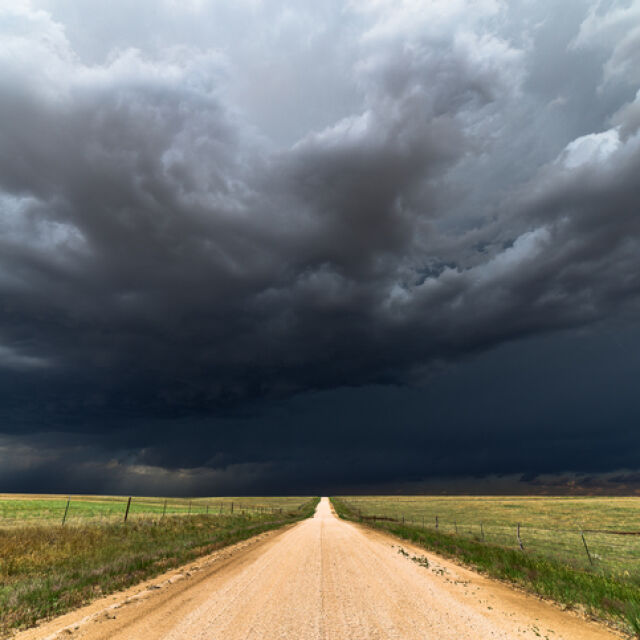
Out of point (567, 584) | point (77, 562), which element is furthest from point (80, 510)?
point (567, 584)

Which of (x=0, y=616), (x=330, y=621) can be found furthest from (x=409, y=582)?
(x=0, y=616)

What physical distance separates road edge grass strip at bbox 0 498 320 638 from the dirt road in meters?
0.86

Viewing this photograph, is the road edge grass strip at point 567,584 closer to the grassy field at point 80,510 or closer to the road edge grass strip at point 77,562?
the road edge grass strip at point 77,562

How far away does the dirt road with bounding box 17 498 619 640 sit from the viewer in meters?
7.91

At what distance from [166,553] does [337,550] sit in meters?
8.66

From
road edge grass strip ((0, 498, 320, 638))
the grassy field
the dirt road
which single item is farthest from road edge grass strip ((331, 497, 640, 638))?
the grassy field

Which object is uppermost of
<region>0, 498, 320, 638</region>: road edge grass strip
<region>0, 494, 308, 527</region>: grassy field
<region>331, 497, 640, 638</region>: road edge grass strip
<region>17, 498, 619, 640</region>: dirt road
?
<region>0, 494, 308, 527</region>: grassy field

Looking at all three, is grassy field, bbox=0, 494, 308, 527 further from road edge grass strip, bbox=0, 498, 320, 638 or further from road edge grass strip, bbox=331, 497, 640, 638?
road edge grass strip, bbox=331, 497, 640, 638

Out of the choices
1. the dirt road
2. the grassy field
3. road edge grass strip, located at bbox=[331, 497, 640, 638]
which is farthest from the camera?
the grassy field

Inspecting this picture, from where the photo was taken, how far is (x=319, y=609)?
949 centimetres

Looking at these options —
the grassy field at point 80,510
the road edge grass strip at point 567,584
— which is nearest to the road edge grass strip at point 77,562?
the grassy field at point 80,510

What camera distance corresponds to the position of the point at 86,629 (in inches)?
316

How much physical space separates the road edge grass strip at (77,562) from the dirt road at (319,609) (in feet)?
2.81

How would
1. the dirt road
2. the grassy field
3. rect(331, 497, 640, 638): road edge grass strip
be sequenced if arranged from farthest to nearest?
1. the grassy field
2. rect(331, 497, 640, 638): road edge grass strip
3. the dirt road
